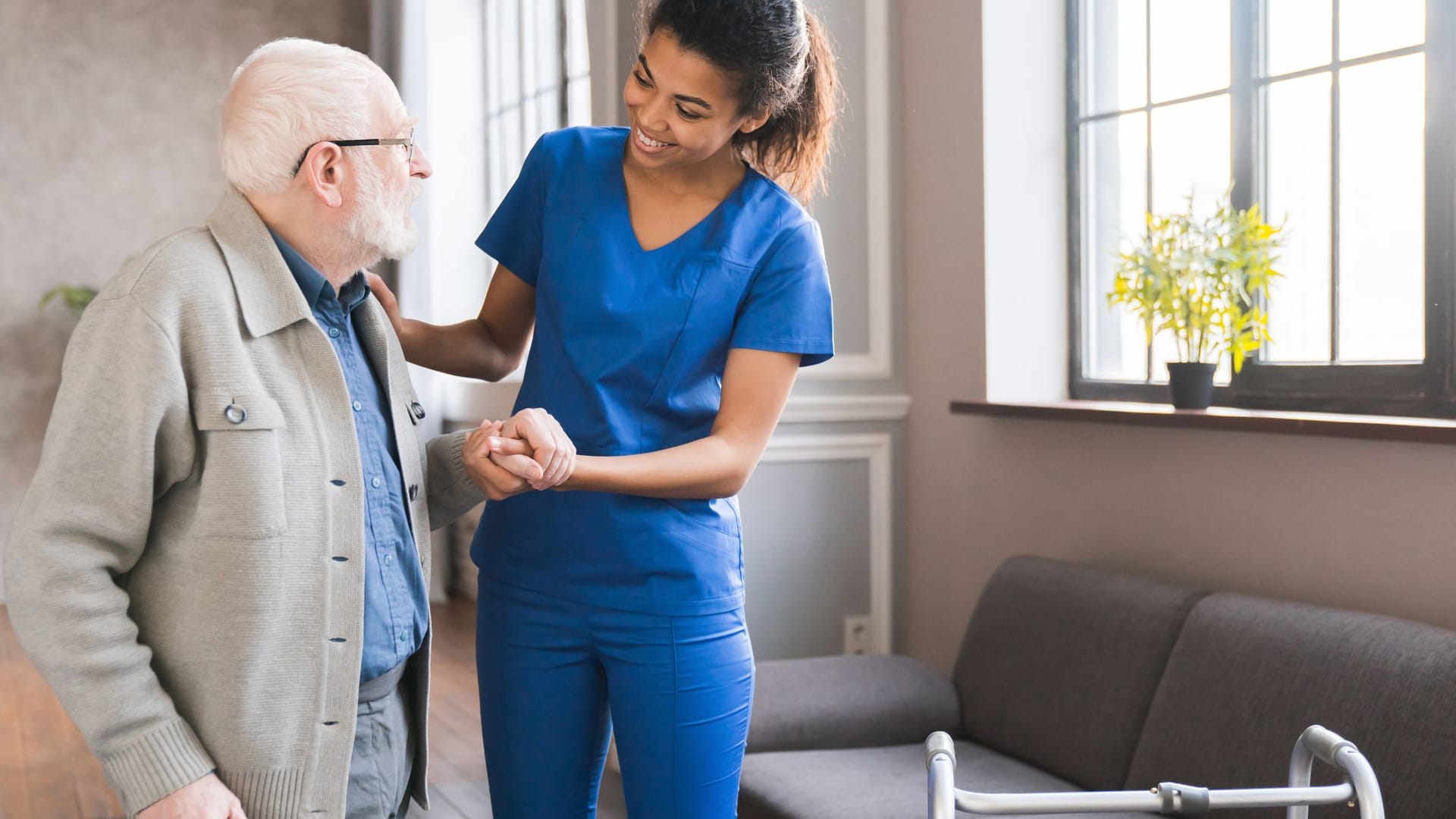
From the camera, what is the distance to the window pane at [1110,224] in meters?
2.97

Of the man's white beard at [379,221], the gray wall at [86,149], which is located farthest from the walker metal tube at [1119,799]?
the gray wall at [86,149]

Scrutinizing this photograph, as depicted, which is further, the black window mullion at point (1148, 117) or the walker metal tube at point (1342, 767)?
the black window mullion at point (1148, 117)

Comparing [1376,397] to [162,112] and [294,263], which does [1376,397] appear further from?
[162,112]

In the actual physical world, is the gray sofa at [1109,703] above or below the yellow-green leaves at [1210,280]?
below

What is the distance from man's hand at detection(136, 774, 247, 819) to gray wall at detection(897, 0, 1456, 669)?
1879 mm

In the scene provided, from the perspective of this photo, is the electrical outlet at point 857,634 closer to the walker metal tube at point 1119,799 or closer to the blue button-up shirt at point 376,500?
the blue button-up shirt at point 376,500

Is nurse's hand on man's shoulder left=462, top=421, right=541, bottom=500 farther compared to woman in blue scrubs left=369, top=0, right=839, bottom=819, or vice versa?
woman in blue scrubs left=369, top=0, right=839, bottom=819

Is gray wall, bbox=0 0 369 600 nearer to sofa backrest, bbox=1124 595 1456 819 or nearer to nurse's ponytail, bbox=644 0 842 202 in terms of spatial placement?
nurse's ponytail, bbox=644 0 842 202

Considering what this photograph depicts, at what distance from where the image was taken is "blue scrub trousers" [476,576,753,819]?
1525 millimetres

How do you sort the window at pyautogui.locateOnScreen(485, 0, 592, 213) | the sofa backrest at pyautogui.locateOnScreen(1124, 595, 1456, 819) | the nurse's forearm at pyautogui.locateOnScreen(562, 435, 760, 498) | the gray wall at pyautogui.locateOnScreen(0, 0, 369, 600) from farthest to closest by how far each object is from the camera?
1. the gray wall at pyautogui.locateOnScreen(0, 0, 369, 600)
2. the window at pyautogui.locateOnScreen(485, 0, 592, 213)
3. the sofa backrest at pyautogui.locateOnScreen(1124, 595, 1456, 819)
4. the nurse's forearm at pyautogui.locateOnScreen(562, 435, 760, 498)

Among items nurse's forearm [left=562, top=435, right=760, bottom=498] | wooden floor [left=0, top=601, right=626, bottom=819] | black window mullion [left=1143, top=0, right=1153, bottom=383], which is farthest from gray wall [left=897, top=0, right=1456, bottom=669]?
nurse's forearm [left=562, top=435, right=760, bottom=498]

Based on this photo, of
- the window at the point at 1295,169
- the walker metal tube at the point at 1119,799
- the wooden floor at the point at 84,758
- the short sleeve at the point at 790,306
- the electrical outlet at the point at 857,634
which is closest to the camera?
the walker metal tube at the point at 1119,799

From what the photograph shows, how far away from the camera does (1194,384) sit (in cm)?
255

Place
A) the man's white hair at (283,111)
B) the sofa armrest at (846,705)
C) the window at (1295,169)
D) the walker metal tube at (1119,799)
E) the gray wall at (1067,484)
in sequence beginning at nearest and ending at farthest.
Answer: the walker metal tube at (1119,799) < the man's white hair at (283,111) < the gray wall at (1067,484) < the window at (1295,169) < the sofa armrest at (846,705)
